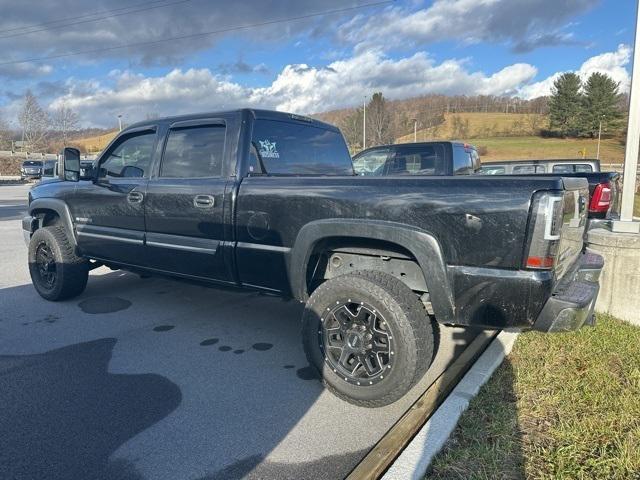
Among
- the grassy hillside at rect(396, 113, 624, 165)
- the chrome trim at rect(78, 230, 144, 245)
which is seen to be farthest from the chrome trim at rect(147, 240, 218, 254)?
the grassy hillside at rect(396, 113, 624, 165)

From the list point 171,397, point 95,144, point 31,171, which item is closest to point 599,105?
point 95,144

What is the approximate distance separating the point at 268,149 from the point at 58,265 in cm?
291

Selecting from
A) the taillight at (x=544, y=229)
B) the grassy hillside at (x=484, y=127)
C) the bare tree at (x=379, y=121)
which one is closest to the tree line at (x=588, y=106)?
the grassy hillside at (x=484, y=127)

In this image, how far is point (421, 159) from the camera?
7836 mm

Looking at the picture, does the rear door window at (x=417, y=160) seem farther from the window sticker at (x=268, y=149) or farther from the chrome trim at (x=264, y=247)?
the chrome trim at (x=264, y=247)

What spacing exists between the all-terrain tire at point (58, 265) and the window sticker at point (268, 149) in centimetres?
268

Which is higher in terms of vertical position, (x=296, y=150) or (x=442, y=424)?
(x=296, y=150)

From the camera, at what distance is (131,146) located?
4711 millimetres

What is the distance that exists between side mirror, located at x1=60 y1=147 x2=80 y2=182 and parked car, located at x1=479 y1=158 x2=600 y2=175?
8.58 meters

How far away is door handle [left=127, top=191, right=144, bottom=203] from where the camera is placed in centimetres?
430

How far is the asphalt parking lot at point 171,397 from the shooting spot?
2531 mm

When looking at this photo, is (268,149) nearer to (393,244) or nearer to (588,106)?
(393,244)

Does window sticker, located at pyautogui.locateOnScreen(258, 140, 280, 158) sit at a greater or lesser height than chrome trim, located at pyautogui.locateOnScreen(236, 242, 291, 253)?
greater

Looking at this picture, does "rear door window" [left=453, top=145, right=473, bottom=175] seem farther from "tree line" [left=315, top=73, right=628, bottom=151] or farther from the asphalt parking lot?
"tree line" [left=315, top=73, right=628, bottom=151]
